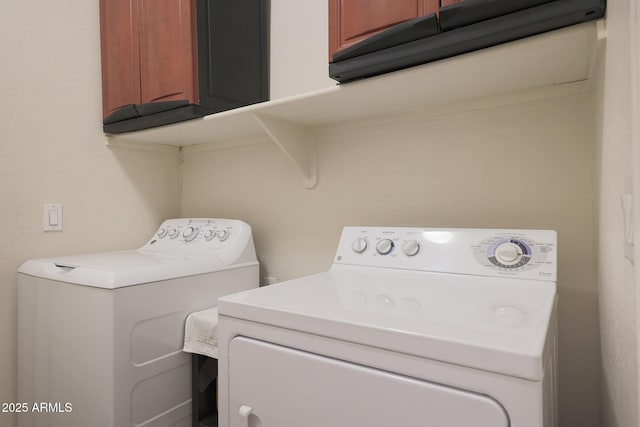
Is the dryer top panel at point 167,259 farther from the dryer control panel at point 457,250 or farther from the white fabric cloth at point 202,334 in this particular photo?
the dryer control panel at point 457,250

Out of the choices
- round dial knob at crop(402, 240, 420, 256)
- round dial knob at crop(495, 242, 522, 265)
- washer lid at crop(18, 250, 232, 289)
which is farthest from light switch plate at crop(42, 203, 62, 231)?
round dial knob at crop(495, 242, 522, 265)

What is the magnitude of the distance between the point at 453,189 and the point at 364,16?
2.05 ft

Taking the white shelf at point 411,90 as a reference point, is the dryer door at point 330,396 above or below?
below

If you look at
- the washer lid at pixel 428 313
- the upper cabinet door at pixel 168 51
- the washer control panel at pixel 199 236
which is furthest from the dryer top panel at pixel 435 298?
the upper cabinet door at pixel 168 51

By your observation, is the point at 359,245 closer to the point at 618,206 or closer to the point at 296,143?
the point at 296,143

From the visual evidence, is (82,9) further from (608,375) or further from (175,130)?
(608,375)

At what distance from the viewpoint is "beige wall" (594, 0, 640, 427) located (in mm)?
518

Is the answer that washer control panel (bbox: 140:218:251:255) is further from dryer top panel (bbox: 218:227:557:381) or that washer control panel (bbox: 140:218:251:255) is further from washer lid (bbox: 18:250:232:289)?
dryer top panel (bbox: 218:227:557:381)

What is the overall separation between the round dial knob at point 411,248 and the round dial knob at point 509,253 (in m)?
0.22

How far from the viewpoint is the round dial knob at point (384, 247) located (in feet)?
3.85

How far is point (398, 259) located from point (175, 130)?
42.8 inches

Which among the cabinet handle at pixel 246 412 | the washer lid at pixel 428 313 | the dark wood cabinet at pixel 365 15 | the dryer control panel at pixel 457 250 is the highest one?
the dark wood cabinet at pixel 365 15

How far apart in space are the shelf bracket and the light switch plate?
0.93 metres

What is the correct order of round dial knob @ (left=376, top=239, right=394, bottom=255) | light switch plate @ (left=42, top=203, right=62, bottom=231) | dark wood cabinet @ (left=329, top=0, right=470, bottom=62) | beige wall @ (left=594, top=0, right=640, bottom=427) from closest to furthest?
1. beige wall @ (left=594, top=0, right=640, bottom=427)
2. dark wood cabinet @ (left=329, top=0, right=470, bottom=62)
3. round dial knob @ (left=376, top=239, right=394, bottom=255)
4. light switch plate @ (left=42, top=203, right=62, bottom=231)
